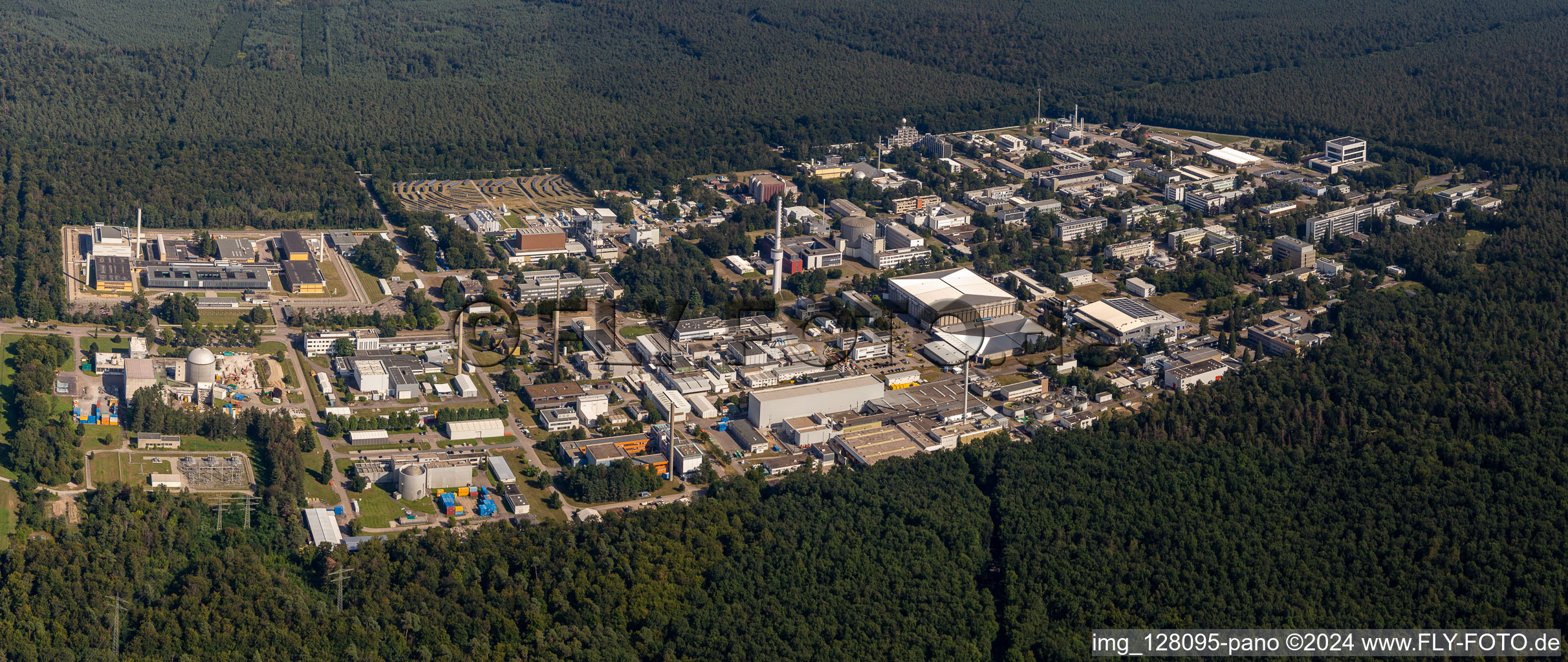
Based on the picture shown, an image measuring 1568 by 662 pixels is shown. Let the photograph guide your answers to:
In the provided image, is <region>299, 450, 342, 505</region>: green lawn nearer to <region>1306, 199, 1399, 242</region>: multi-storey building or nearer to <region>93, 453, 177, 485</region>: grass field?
<region>93, 453, 177, 485</region>: grass field

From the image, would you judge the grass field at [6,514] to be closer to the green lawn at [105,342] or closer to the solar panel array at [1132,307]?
the green lawn at [105,342]

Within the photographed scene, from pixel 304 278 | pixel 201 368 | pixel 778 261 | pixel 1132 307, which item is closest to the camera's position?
pixel 201 368

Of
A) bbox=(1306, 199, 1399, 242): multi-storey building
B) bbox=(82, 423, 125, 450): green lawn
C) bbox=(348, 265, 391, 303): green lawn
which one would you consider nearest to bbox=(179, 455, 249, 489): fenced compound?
bbox=(82, 423, 125, 450): green lawn

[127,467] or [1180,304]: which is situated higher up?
[1180,304]

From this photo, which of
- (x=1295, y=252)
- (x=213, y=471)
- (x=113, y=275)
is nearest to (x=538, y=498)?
(x=213, y=471)

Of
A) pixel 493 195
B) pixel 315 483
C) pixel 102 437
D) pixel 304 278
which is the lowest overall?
pixel 315 483

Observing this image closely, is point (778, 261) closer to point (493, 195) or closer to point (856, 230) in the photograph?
point (856, 230)

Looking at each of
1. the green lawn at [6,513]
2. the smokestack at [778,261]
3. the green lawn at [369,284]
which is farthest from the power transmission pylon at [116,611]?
the smokestack at [778,261]

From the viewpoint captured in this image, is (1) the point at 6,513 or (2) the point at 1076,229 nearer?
(1) the point at 6,513
